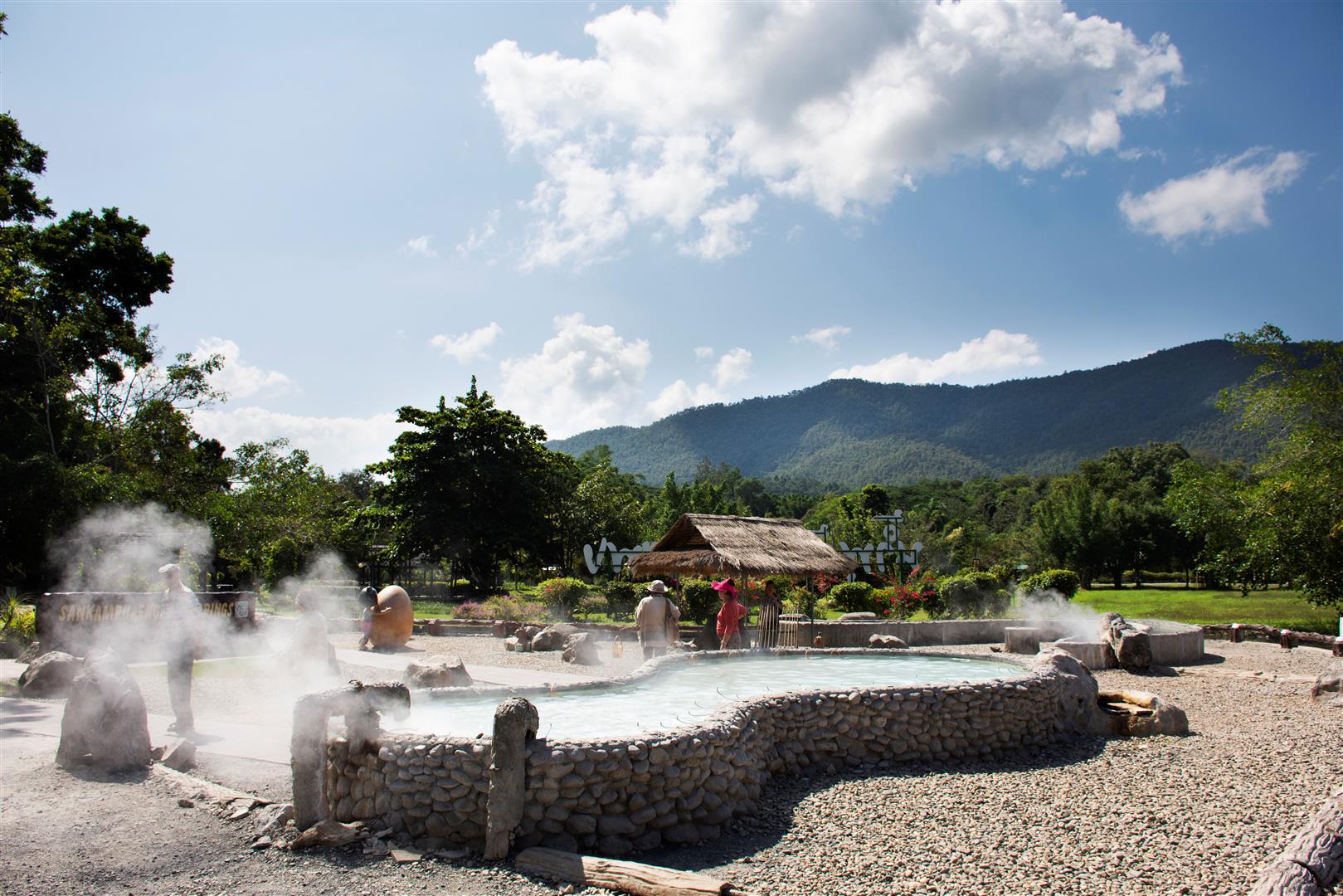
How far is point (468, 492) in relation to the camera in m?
27.6

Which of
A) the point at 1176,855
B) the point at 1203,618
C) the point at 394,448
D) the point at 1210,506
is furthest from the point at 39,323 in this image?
the point at 1203,618

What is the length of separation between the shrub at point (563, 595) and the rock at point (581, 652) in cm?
627

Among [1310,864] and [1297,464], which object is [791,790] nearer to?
[1310,864]

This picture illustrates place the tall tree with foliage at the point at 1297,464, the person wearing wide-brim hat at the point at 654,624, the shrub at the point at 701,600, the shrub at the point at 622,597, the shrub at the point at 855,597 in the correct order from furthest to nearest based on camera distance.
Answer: the shrub at the point at 622,597 → the shrub at the point at 855,597 → the shrub at the point at 701,600 → the tall tree with foliage at the point at 1297,464 → the person wearing wide-brim hat at the point at 654,624

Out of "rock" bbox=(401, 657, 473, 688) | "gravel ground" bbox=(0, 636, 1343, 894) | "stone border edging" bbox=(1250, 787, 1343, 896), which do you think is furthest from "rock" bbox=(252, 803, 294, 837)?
"stone border edging" bbox=(1250, 787, 1343, 896)

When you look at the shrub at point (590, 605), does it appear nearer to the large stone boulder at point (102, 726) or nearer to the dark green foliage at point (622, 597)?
the dark green foliage at point (622, 597)

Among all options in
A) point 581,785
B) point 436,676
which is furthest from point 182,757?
point 581,785

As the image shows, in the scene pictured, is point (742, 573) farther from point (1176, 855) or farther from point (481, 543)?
point (1176, 855)

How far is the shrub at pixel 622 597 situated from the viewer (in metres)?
19.9

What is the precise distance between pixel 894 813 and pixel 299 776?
398 centimetres

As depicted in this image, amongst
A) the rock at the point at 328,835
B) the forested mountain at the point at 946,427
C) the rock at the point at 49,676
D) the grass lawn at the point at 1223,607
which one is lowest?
the grass lawn at the point at 1223,607

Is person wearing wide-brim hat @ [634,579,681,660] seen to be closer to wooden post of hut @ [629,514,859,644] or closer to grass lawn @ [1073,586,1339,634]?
wooden post of hut @ [629,514,859,644]

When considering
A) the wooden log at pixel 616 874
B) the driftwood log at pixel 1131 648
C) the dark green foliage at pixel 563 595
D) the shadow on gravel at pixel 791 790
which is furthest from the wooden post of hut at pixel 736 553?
the wooden log at pixel 616 874

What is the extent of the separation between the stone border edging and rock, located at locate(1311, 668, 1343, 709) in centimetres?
606
